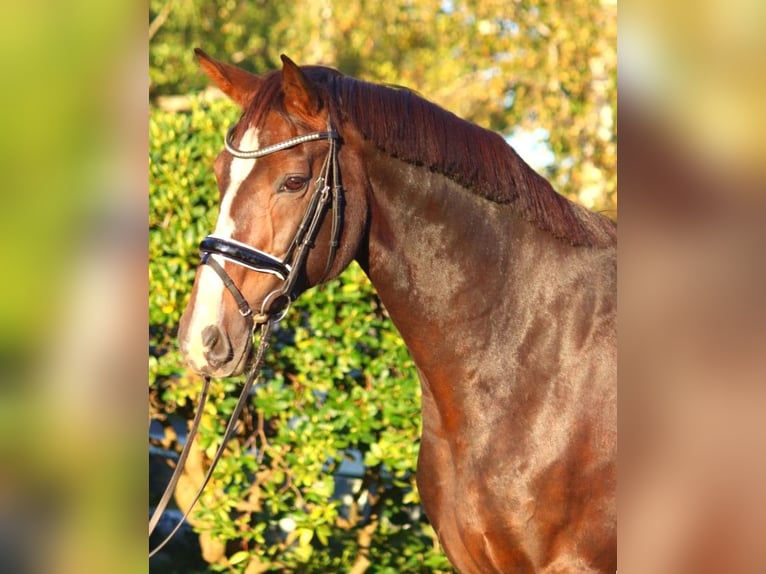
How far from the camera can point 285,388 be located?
13.8 feet

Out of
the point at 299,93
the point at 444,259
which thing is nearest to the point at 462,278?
the point at 444,259

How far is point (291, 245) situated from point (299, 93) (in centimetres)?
42

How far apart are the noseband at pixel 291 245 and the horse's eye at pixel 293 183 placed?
0.04m

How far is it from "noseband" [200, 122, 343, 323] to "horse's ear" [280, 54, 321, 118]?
0.08 meters

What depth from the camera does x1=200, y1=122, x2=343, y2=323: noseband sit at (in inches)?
88.6

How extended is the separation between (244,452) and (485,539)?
214 cm

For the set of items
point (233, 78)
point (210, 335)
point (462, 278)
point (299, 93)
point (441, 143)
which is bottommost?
point (210, 335)

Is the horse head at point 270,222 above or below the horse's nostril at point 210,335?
above

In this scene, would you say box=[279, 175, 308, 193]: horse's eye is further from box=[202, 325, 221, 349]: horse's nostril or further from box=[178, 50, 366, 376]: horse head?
box=[202, 325, 221, 349]: horse's nostril

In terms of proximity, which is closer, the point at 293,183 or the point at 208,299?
the point at 208,299

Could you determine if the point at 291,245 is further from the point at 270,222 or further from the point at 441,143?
the point at 441,143

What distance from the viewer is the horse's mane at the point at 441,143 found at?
2422 millimetres
